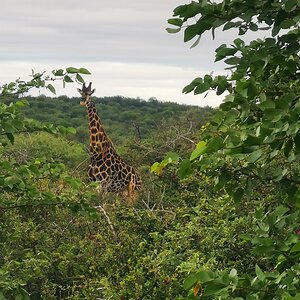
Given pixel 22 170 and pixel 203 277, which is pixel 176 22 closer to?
pixel 203 277

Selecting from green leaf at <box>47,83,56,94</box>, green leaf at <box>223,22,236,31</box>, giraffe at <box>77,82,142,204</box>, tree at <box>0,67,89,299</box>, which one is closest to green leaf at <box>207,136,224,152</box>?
green leaf at <box>223,22,236,31</box>

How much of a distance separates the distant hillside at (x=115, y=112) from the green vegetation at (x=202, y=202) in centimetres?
1687

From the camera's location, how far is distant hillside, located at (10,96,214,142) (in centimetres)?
3053

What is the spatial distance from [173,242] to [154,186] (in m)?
4.59

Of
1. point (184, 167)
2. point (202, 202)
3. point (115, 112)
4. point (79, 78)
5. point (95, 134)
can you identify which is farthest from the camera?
point (115, 112)

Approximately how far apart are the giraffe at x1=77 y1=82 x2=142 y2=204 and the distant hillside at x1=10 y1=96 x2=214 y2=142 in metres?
9.82

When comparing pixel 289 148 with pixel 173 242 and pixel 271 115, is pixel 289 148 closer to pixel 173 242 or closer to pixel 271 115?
pixel 271 115

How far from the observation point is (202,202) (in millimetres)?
7488

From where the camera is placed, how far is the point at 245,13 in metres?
2.52

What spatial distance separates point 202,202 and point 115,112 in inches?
1434

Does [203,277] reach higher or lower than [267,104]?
lower

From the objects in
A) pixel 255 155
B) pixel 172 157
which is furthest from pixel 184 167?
pixel 255 155

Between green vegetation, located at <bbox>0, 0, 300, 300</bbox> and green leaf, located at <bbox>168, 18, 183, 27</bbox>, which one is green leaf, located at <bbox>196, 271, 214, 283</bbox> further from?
green leaf, located at <bbox>168, 18, 183, 27</bbox>

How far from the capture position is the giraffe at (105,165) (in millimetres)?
15305
